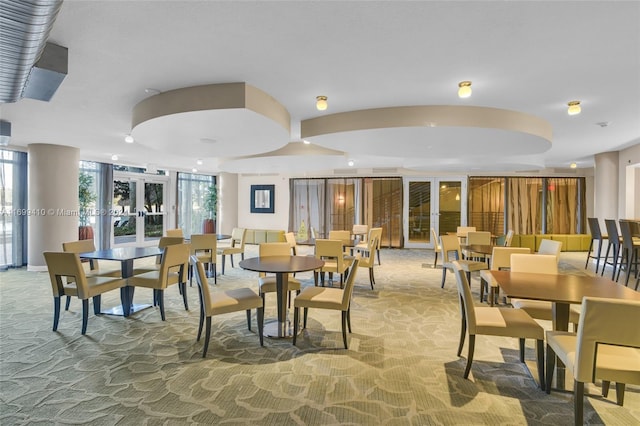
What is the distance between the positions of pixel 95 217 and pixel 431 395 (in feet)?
32.3

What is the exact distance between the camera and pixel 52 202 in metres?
7.43

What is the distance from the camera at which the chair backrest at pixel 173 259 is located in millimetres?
4410

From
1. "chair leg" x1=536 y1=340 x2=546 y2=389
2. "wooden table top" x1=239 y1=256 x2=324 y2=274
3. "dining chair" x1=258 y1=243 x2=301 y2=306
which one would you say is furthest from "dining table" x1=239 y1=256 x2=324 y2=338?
"chair leg" x1=536 y1=340 x2=546 y2=389

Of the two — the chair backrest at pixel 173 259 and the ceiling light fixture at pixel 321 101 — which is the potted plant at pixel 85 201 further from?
the ceiling light fixture at pixel 321 101

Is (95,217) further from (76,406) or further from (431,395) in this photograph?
(431,395)

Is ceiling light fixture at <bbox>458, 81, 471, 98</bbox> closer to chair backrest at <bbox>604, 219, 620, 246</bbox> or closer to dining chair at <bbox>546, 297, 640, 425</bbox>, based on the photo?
dining chair at <bbox>546, 297, 640, 425</bbox>

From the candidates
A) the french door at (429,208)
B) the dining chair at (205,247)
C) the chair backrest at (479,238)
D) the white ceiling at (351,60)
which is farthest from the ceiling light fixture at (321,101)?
the french door at (429,208)

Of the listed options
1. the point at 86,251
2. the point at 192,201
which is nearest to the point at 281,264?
the point at 86,251

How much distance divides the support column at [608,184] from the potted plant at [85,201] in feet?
40.8

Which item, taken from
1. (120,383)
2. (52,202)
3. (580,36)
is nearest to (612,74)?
(580,36)

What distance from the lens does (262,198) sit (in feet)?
42.3

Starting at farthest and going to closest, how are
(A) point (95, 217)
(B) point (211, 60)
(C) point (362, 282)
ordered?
(A) point (95, 217) < (C) point (362, 282) < (B) point (211, 60)

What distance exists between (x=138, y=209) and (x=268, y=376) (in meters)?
9.49

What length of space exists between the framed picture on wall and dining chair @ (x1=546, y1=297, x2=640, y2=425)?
1112 cm
